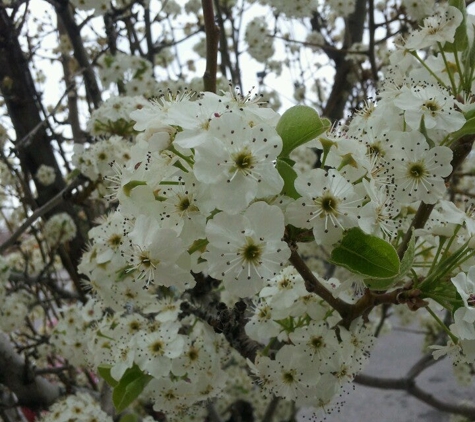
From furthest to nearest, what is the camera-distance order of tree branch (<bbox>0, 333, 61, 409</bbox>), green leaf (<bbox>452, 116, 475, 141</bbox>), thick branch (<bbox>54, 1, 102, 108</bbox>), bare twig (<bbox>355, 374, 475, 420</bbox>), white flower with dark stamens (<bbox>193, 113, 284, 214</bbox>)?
thick branch (<bbox>54, 1, 102, 108</bbox>) → bare twig (<bbox>355, 374, 475, 420</bbox>) → tree branch (<bbox>0, 333, 61, 409</bbox>) → green leaf (<bbox>452, 116, 475, 141</bbox>) → white flower with dark stamens (<bbox>193, 113, 284, 214</bbox>)

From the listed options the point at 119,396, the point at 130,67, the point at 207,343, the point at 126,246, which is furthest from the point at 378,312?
the point at 126,246

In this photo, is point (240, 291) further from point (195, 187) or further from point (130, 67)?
point (130, 67)

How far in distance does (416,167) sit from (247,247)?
30 cm

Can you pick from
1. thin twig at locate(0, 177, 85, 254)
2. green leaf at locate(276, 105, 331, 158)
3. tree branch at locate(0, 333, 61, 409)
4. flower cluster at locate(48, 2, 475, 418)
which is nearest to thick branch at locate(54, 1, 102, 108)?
thin twig at locate(0, 177, 85, 254)

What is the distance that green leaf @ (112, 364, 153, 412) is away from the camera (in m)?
0.91

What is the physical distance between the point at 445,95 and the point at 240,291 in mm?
434

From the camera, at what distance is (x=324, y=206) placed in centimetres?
63

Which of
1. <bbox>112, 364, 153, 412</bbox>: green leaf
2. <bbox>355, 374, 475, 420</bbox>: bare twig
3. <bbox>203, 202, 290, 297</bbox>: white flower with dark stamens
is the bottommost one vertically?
<bbox>112, 364, 153, 412</bbox>: green leaf

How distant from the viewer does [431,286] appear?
2.46 ft

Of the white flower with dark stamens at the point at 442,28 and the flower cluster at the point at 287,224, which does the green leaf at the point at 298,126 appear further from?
the white flower with dark stamens at the point at 442,28

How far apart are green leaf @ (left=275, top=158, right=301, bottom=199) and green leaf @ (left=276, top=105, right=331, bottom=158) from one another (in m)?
0.03

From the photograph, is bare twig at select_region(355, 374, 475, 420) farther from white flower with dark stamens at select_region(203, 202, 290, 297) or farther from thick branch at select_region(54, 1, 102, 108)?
thick branch at select_region(54, 1, 102, 108)

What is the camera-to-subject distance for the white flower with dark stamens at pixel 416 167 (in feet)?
2.45

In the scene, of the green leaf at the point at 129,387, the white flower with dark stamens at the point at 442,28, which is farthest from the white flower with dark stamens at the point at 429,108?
the green leaf at the point at 129,387
